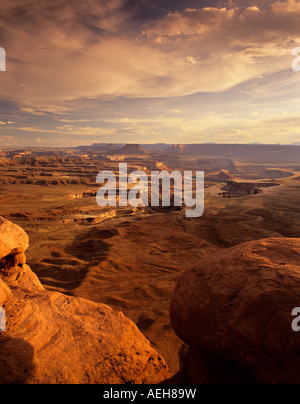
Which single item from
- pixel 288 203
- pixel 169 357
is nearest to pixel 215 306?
pixel 169 357

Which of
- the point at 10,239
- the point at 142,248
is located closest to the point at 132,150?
the point at 142,248

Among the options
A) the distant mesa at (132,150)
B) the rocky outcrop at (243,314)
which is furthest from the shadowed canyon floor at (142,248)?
the distant mesa at (132,150)

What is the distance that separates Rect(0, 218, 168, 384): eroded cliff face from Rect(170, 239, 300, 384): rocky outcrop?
0.85 m

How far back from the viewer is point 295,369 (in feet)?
7.61

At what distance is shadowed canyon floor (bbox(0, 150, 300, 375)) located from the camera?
22.3 feet

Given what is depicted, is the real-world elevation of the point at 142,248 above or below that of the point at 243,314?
below

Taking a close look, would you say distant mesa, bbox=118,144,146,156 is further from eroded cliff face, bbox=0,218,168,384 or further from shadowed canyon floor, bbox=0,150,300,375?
eroded cliff face, bbox=0,218,168,384

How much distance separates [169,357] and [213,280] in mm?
2559

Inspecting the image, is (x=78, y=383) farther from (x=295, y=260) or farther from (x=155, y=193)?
(x=155, y=193)

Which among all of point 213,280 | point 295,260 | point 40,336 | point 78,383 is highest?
point 295,260

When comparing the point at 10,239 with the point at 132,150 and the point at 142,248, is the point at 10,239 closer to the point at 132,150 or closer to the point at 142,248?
the point at 142,248

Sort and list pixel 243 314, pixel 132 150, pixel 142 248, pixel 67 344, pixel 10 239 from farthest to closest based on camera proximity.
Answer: pixel 132 150 < pixel 142 248 < pixel 10 239 < pixel 67 344 < pixel 243 314

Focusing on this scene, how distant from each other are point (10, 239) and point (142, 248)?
7740 mm

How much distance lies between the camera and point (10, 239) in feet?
15.8
